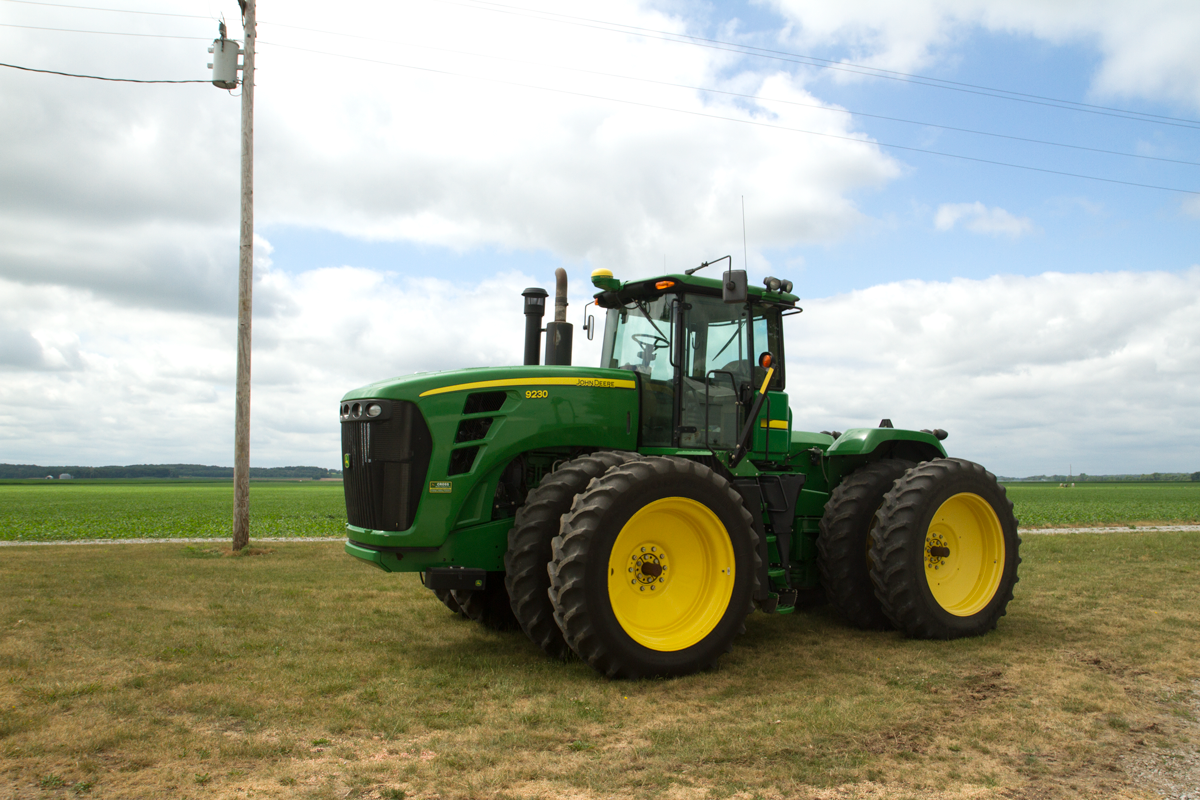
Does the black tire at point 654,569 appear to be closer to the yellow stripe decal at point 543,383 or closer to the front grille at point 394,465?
the yellow stripe decal at point 543,383

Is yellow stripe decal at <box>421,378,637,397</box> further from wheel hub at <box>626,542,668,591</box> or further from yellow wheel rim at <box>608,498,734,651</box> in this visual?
wheel hub at <box>626,542,668,591</box>

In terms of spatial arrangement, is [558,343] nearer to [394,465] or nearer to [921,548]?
→ [394,465]

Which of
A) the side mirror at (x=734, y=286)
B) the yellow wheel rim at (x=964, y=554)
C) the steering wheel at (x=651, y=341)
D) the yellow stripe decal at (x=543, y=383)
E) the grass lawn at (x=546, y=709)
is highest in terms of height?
the side mirror at (x=734, y=286)

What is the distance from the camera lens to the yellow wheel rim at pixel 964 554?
7.23 m

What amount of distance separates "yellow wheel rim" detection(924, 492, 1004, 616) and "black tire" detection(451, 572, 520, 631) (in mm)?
3760

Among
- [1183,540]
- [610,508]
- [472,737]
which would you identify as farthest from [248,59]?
[1183,540]

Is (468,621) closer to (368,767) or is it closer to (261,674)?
(261,674)

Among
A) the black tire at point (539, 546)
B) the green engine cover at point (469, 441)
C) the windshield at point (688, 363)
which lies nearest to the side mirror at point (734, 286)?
the windshield at point (688, 363)

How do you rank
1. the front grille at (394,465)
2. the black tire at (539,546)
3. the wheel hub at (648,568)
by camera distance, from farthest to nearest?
the front grille at (394,465) < the wheel hub at (648,568) < the black tire at (539,546)

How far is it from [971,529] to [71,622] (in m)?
8.30

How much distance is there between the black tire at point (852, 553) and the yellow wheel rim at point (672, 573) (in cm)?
169

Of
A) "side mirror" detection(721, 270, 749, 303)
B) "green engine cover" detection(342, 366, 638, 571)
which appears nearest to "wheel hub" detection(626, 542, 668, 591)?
"green engine cover" detection(342, 366, 638, 571)

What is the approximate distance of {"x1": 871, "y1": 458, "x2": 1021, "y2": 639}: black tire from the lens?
6750mm

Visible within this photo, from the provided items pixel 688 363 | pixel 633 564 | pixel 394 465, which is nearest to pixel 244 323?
pixel 394 465
